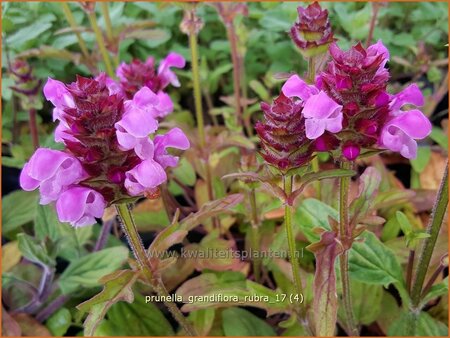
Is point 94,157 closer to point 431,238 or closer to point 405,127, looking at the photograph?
point 405,127

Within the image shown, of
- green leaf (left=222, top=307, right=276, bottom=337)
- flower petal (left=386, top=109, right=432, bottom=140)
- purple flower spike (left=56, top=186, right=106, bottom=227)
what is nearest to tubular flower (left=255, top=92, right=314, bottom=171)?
flower petal (left=386, top=109, right=432, bottom=140)

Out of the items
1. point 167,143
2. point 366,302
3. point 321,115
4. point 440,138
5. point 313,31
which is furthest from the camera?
point 440,138

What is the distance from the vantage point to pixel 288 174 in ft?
2.36

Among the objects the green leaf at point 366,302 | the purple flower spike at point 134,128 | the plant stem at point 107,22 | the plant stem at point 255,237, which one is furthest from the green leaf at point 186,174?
the purple flower spike at point 134,128

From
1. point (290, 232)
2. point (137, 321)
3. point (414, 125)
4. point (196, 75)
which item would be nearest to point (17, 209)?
point (137, 321)

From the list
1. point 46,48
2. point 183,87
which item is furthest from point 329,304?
point 183,87

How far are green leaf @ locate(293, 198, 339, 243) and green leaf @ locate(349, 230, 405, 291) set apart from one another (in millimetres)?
71

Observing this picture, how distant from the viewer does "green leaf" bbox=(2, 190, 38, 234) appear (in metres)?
1.31

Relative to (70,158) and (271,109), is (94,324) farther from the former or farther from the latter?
(271,109)

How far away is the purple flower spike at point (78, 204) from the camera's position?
668mm

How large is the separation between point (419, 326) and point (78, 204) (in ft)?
2.14

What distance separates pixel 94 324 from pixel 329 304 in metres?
0.32

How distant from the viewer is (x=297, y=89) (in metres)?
0.68

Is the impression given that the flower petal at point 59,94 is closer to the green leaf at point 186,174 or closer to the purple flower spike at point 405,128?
the purple flower spike at point 405,128
